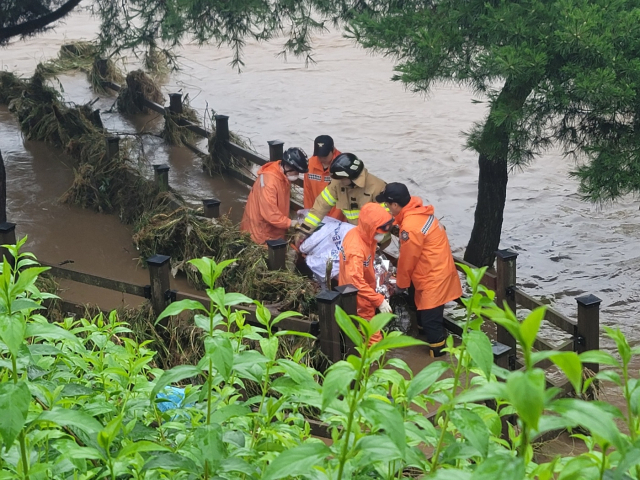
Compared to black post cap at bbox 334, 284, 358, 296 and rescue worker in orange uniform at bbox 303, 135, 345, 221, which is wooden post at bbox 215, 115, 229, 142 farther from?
black post cap at bbox 334, 284, 358, 296

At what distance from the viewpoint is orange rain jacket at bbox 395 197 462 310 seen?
620cm

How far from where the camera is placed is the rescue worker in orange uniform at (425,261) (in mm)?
6219

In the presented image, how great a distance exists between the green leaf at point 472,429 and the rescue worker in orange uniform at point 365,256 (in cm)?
407

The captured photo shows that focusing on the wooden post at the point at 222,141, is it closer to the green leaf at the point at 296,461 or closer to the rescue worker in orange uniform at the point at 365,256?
the rescue worker in orange uniform at the point at 365,256

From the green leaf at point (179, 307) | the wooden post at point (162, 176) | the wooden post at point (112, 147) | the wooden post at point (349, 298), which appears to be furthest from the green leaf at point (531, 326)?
the wooden post at point (112, 147)

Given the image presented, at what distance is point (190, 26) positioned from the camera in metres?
8.16

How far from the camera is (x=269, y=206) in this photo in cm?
758

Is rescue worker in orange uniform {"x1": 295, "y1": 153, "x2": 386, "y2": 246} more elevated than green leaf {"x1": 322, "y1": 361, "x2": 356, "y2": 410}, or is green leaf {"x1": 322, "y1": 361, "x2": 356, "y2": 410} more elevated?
green leaf {"x1": 322, "y1": 361, "x2": 356, "y2": 410}

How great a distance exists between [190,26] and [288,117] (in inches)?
276

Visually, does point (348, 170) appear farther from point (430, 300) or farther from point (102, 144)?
point (102, 144)

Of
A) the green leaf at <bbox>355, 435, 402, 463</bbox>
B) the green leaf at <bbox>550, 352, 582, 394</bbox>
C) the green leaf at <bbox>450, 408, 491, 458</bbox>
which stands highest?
the green leaf at <bbox>550, 352, 582, 394</bbox>

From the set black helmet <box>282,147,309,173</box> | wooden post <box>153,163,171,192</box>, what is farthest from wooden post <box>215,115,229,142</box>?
black helmet <box>282,147,309,173</box>

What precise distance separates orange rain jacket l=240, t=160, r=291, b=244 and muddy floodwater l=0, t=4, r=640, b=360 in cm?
119

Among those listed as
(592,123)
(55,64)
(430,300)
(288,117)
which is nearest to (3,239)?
(430,300)
